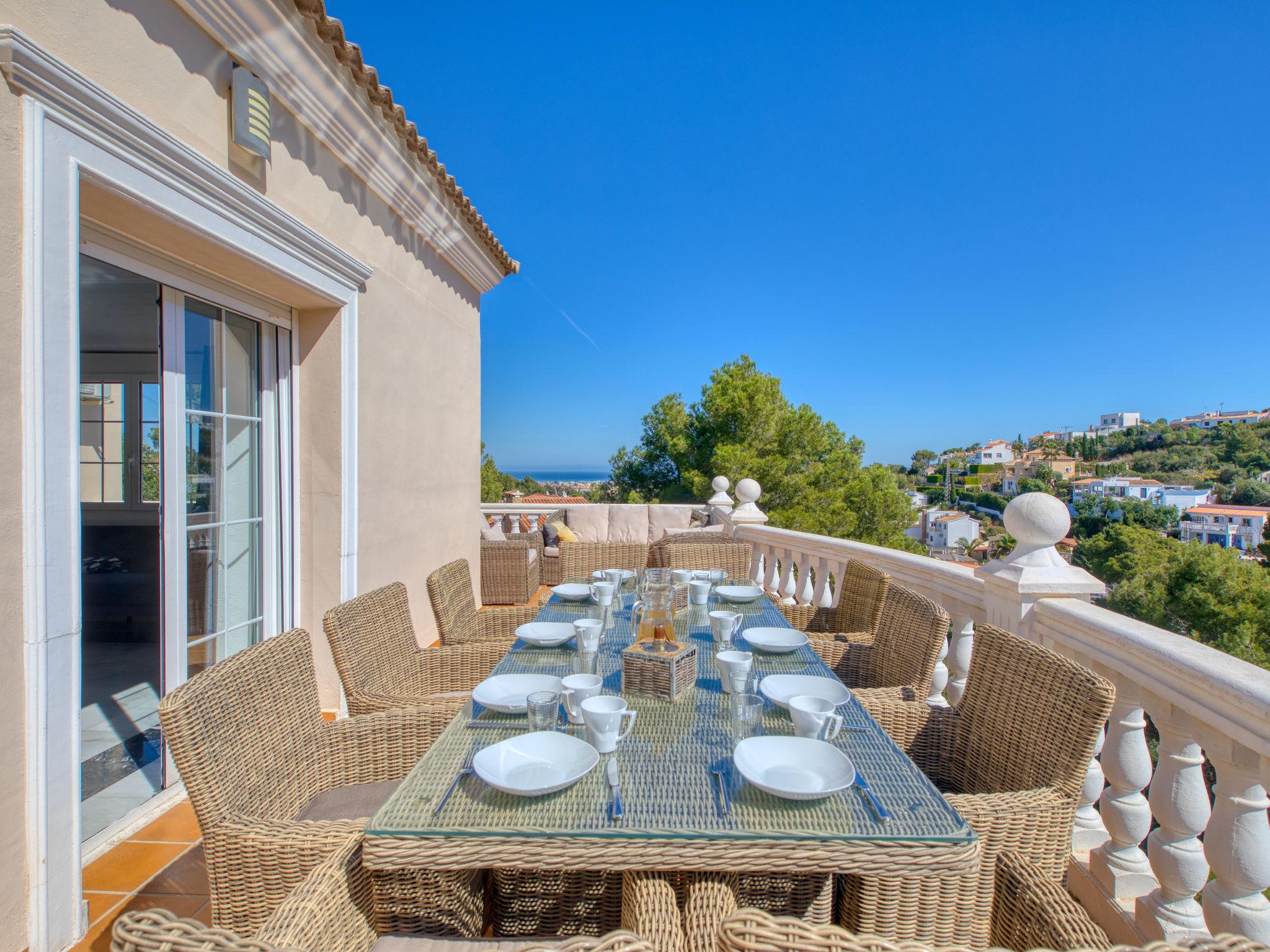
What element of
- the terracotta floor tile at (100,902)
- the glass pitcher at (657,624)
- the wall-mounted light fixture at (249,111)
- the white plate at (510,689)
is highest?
the wall-mounted light fixture at (249,111)

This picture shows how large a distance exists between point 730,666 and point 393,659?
123 centimetres

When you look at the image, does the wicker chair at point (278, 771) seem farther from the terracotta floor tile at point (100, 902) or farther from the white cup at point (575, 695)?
the terracotta floor tile at point (100, 902)

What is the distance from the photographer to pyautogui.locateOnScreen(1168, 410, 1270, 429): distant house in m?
24.9

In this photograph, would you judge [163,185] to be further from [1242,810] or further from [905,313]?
[905,313]

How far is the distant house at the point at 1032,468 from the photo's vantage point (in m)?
30.7

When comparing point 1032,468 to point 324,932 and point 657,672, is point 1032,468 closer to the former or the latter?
point 657,672

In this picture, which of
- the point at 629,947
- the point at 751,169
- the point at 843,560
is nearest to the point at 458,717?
the point at 629,947

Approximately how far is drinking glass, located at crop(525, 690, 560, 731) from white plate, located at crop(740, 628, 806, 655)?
853 millimetres

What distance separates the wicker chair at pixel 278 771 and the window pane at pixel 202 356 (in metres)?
1.39

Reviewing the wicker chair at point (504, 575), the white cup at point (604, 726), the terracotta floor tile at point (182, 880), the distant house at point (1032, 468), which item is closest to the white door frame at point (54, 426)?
the terracotta floor tile at point (182, 880)

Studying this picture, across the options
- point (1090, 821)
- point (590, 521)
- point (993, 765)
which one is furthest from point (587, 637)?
point (590, 521)

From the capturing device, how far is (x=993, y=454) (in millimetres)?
45125

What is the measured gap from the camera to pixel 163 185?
191 centimetres

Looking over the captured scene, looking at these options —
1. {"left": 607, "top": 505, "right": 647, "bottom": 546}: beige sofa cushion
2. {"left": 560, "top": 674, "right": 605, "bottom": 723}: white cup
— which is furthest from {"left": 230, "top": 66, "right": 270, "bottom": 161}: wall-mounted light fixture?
{"left": 607, "top": 505, "right": 647, "bottom": 546}: beige sofa cushion
